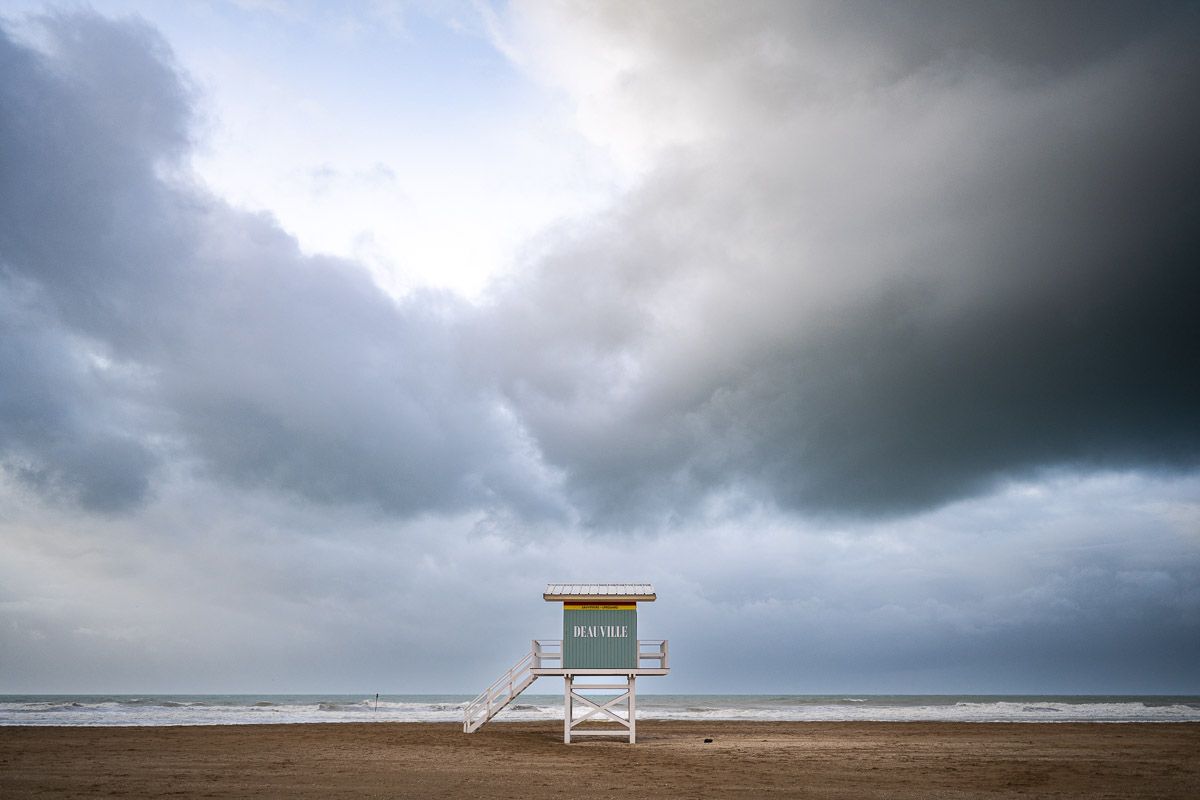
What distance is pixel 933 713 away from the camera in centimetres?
6028

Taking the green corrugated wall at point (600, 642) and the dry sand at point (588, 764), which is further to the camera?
the green corrugated wall at point (600, 642)

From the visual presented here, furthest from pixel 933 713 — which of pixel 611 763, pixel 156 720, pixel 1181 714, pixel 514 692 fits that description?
pixel 156 720

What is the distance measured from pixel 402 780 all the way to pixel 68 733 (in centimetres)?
2332

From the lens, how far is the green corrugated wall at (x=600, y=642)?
2891cm

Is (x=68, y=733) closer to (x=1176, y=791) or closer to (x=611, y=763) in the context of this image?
(x=611, y=763)

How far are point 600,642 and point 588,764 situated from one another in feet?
21.6

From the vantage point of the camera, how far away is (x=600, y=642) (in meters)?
29.0

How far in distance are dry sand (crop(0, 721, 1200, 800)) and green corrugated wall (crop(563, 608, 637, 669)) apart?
9.39ft

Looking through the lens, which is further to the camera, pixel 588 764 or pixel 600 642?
pixel 600 642

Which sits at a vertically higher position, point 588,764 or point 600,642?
point 600,642

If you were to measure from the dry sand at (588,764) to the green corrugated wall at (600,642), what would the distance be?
2861mm

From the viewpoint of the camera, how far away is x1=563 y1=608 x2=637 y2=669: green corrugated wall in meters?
28.9

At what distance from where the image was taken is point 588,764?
22594 mm

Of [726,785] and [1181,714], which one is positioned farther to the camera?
[1181,714]
